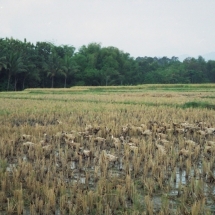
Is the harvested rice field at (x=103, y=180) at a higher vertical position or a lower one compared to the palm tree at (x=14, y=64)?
lower

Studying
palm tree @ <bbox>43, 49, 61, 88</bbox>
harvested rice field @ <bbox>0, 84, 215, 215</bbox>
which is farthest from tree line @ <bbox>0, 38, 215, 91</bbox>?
harvested rice field @ <bbox>0, 84, 215, 215</bbox>

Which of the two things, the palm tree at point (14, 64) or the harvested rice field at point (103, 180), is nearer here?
the harvested rice field at point (103, 180)

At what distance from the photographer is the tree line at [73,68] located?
4175cm

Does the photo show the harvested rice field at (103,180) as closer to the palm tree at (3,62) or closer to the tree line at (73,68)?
the palm tree at (3,62)

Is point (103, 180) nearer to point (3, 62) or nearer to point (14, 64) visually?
point (3, 62)

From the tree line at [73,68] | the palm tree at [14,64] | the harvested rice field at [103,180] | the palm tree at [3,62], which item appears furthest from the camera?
the tree line at [73,68]

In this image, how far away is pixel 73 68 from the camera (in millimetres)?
47531

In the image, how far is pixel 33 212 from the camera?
281cm

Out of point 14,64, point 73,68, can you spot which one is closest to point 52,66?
point 73,68

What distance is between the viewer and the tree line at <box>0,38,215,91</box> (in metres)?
41.8

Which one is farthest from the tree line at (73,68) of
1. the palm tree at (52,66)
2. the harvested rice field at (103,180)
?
the harvested rice field at (103,180)

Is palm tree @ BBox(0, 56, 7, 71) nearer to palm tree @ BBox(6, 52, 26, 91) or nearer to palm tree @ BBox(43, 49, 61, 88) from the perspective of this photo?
palm tree @ BBox(6, 52, 26, 91)

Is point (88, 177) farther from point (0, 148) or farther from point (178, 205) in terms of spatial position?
point (0, 148)

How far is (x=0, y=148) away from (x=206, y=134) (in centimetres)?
468
